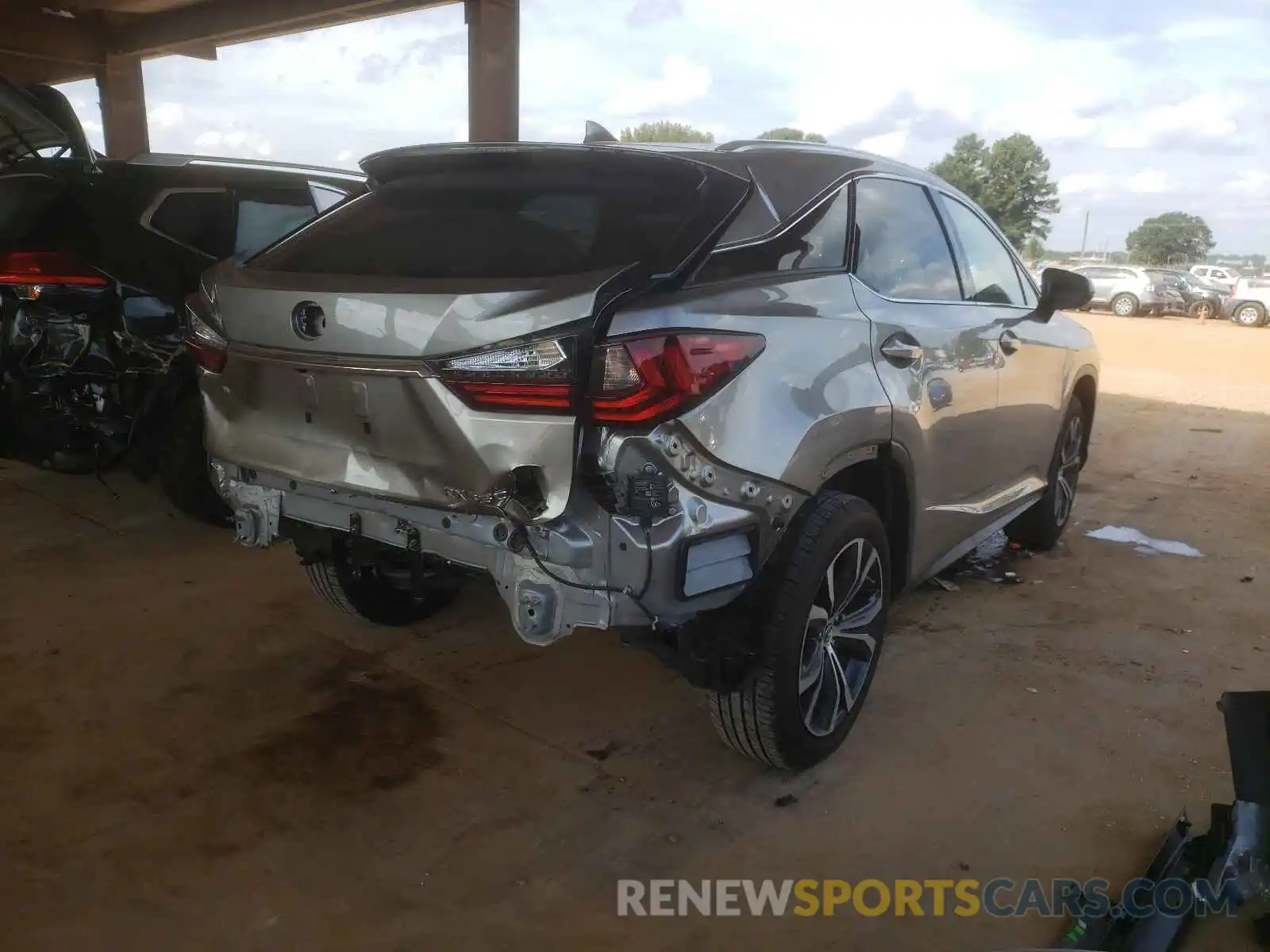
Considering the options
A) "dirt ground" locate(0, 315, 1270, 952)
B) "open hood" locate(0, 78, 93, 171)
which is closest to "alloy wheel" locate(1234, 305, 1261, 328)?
"dirt ground" locate(0, 315, 1270, 952)

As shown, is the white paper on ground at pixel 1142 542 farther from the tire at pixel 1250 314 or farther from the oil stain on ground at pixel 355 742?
the tire at pixel 1250 314

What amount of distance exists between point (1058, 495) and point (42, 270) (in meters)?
4.96

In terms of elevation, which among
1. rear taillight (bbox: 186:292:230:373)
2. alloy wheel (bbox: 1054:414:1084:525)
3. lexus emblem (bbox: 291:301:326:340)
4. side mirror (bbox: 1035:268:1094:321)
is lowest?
alloy wheel (bbox: 1054:414:1084:525)

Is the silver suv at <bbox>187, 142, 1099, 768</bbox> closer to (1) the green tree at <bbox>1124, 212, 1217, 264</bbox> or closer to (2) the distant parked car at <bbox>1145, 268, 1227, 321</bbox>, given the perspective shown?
(2) the distant parked car at <bbox>1145, 268, 1227, 321</bbox>

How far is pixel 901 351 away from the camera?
2877 millimetres

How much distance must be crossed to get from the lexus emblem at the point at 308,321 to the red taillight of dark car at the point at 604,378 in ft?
1.46

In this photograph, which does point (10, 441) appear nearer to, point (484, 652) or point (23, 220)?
point (23, 220)

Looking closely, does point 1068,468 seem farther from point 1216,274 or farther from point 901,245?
point 1216,274

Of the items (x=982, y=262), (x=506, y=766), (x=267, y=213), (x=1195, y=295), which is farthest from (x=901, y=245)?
(x=1195, y=295)

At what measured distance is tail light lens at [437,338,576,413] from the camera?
2.10m

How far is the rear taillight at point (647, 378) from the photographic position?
2.10 metres

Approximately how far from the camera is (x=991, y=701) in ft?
11.0

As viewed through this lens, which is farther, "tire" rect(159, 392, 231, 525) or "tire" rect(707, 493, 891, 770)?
"tire" rect(159, 392, 231, 525)

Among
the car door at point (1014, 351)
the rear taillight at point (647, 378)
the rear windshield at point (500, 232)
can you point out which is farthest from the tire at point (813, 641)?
the car door at point (1014, 351)
